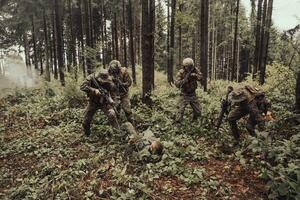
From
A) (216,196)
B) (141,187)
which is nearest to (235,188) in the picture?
(216,196)

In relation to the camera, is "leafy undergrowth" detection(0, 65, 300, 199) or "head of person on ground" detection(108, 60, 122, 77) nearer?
"leafy undergrowth" detection(0, 65, 300, 199)

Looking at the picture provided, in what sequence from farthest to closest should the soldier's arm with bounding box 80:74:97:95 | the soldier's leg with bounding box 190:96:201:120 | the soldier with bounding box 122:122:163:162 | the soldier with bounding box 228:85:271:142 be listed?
the soldier's leg with bounding box 190:96:201:120
the soldier's arm with bounding box 80:74:97:95
the soldier with bounding box 228:85:271:142
the soldier with bounding box 122:122:163:162

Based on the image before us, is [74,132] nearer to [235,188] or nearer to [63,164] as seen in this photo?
[63,164]

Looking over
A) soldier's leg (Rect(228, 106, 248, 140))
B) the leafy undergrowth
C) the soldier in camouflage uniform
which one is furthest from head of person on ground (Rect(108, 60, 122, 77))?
soldier's leg (Rect(228, 106, 248, 140))

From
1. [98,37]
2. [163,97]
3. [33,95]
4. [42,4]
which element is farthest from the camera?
[98,37]

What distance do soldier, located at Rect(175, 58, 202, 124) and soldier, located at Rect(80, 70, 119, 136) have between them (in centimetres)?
197

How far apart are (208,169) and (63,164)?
343 centimetres

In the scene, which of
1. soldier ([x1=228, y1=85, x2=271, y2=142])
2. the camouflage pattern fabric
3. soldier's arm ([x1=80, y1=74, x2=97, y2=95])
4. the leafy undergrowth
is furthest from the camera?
the camouflage pattern fabric

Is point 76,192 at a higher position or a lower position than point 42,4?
lower

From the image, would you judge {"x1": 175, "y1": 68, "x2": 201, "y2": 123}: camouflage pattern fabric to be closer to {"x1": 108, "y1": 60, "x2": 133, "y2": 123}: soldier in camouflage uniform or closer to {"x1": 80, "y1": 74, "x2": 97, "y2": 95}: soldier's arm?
{"x1": 108, "y1": 60, "x2": 133, "y2": 123}: soldier in camouflage uniform

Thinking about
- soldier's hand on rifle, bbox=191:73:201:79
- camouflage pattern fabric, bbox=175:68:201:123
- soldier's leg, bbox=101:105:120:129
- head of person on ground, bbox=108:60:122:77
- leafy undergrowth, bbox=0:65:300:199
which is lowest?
leafy undergrowth, bbox=0:65:300:199

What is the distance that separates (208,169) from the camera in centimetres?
717

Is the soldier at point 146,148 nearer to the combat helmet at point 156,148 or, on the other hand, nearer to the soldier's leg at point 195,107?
the combat helmet at point 156,148

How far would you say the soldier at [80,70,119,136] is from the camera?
9.51m
